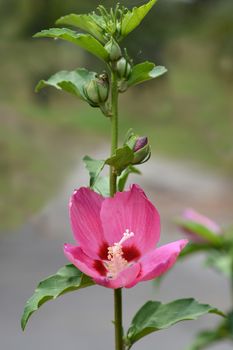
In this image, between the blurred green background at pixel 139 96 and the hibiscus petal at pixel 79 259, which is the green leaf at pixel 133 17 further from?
the blurred green background at pixel 139 96

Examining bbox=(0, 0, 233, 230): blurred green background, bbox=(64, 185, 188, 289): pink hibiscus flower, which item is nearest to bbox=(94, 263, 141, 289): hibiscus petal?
bbox=(64, 185, 188, 289): pink hibiscus flower

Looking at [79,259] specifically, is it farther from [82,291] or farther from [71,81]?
[82,291]

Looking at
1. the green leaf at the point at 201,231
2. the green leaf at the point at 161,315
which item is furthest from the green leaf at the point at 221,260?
the green leaf at the point at 161,315

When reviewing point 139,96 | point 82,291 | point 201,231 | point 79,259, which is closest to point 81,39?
point 79,259

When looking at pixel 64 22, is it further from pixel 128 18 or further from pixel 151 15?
pixel 151 15

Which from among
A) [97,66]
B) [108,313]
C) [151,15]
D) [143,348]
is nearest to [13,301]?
[108,313]
